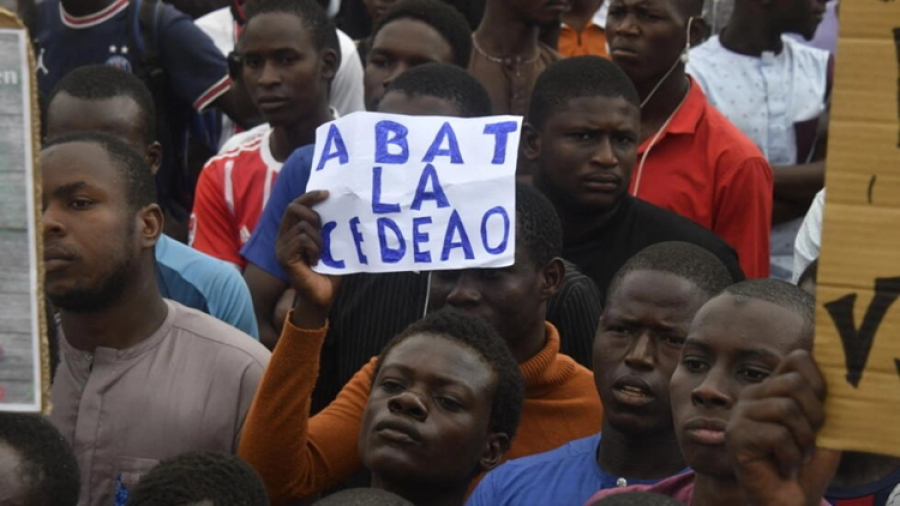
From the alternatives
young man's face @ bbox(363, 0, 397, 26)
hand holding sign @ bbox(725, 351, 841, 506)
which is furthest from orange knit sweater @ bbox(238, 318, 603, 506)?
young man's face @ bbox(363, 0, 397, 26)

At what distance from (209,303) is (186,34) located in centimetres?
230

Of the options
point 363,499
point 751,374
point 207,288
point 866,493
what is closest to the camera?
point 363,499

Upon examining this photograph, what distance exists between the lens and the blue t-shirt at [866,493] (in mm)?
4348

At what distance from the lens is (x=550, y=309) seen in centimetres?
A: 553

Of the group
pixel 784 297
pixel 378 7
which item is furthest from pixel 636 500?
pixel 378 7

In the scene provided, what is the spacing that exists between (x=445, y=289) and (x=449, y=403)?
0.69 meters

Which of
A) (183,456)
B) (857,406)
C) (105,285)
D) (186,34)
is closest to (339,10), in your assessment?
(186,34)

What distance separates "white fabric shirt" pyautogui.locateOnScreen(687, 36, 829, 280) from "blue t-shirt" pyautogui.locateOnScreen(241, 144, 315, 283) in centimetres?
208

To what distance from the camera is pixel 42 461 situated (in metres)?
4.26

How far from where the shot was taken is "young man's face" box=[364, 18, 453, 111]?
699 cm

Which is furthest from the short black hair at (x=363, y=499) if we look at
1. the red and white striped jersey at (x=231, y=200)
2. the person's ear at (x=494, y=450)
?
the red and white striped jersey at (x=231, y=200)

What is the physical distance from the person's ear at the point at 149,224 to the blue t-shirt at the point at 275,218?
842 mm

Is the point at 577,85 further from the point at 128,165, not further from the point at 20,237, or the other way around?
the point at 20,237

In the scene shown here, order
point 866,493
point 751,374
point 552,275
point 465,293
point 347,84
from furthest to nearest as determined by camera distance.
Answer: point 347,84 < point 552,275 < point 465,293 < point 866,493 < point 751,374
